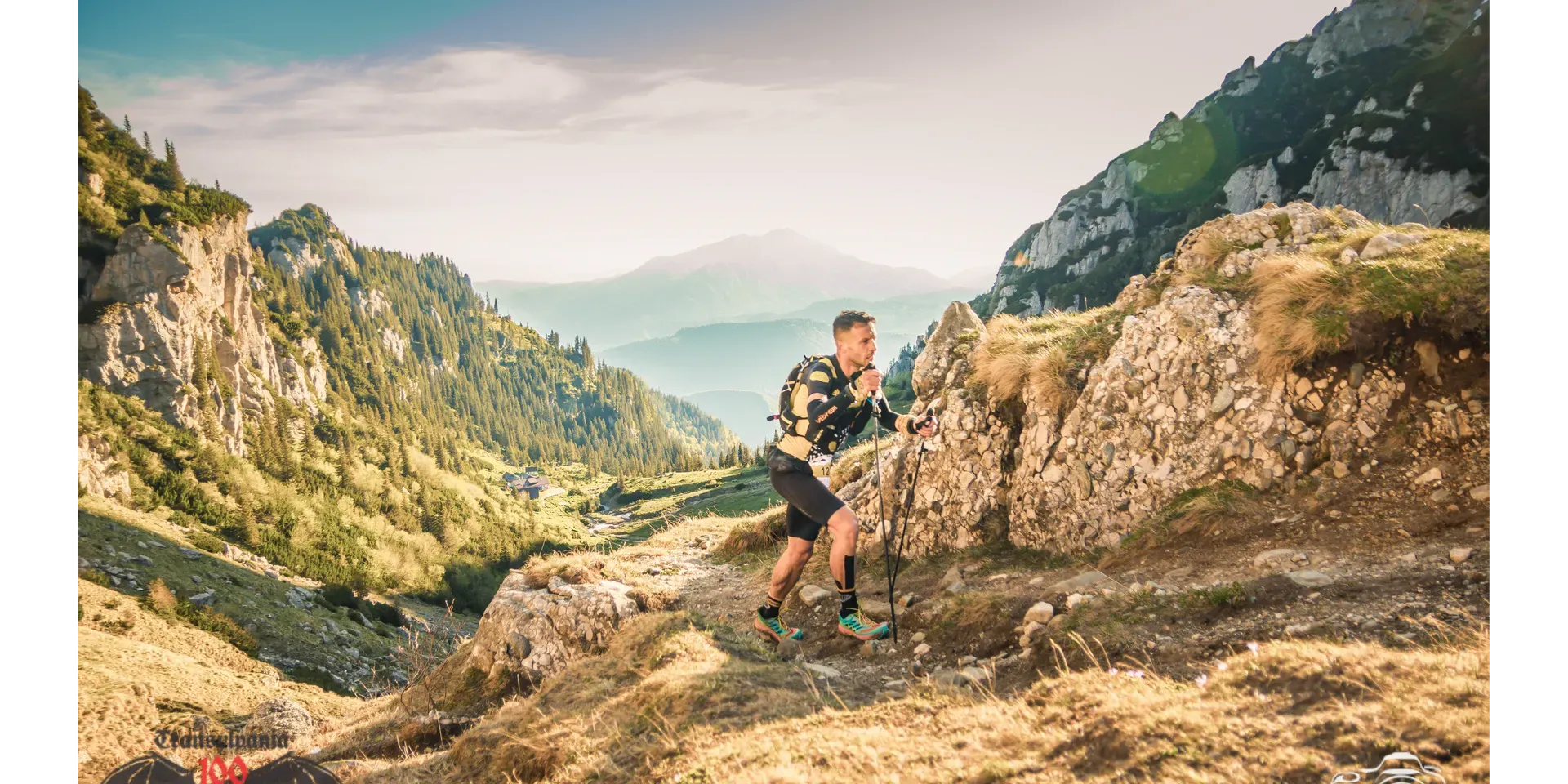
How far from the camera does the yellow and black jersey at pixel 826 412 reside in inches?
289

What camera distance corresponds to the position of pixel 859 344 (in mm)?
7492

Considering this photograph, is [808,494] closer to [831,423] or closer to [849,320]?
[831,423]

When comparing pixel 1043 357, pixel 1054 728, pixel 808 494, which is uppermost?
pixel 1043 357

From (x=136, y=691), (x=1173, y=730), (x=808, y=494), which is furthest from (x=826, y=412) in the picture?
(x=136, y=691)

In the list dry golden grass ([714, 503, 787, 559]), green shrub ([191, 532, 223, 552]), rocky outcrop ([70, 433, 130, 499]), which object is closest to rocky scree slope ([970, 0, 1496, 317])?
dry golden grass ([714, 503, 787, 559])

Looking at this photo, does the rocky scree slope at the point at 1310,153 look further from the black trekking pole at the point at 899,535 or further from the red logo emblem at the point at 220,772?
the red logo emblem at the point at 220,772

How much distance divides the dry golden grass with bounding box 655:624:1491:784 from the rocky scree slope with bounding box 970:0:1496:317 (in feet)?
276

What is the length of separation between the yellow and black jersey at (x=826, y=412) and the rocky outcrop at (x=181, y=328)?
157517 mm

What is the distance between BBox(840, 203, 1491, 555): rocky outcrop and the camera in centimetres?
813

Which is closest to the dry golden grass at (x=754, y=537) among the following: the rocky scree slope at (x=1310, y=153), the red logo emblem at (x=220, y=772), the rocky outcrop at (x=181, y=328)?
the red logo emblem at (x=220, y=772)

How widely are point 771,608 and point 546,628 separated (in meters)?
4.50

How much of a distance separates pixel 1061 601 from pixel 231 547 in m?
153

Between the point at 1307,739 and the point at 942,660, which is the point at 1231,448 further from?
the point at 1307,739
